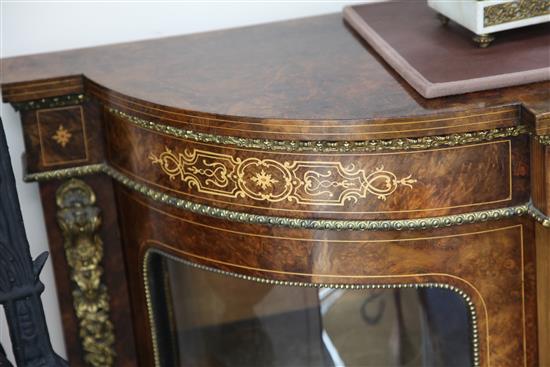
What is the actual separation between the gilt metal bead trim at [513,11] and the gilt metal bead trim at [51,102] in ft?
1.73

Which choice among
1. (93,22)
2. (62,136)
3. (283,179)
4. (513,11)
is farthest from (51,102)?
(513,11)

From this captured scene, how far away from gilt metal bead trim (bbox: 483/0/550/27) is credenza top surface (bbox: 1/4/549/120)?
0.13m

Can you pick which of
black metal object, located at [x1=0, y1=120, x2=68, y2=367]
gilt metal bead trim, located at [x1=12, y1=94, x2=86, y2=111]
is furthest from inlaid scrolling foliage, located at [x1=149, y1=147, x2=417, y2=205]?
black metal object, located at [x1=0, y1=120, x2=68, y2=367]

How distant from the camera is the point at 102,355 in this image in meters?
1.58

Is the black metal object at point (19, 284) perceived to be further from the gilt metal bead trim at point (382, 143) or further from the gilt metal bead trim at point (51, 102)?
the gilt metal bead trim at point (51, 102)

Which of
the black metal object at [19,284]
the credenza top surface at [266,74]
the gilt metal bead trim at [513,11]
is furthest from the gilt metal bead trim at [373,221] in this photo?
the black metal object at [19,284]

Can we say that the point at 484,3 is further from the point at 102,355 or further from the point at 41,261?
the point at 102,355

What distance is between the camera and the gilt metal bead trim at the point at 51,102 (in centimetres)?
143

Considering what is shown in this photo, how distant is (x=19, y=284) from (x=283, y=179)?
1.23 feet

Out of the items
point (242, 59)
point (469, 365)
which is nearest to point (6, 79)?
point (242, 59)

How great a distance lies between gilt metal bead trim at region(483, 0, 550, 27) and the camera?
1.31 metres

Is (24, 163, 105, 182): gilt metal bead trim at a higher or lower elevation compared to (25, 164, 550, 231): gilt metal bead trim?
higher

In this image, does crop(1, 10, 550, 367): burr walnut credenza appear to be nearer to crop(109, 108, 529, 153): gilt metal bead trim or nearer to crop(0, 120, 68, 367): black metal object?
crop(109, 108, 529, 153): gilt metal bead trim

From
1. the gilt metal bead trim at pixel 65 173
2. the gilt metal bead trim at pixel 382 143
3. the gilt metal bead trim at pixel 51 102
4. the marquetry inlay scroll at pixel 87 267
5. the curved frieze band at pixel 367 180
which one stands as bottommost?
the marquetry inlay scroll at pixel 87 267
